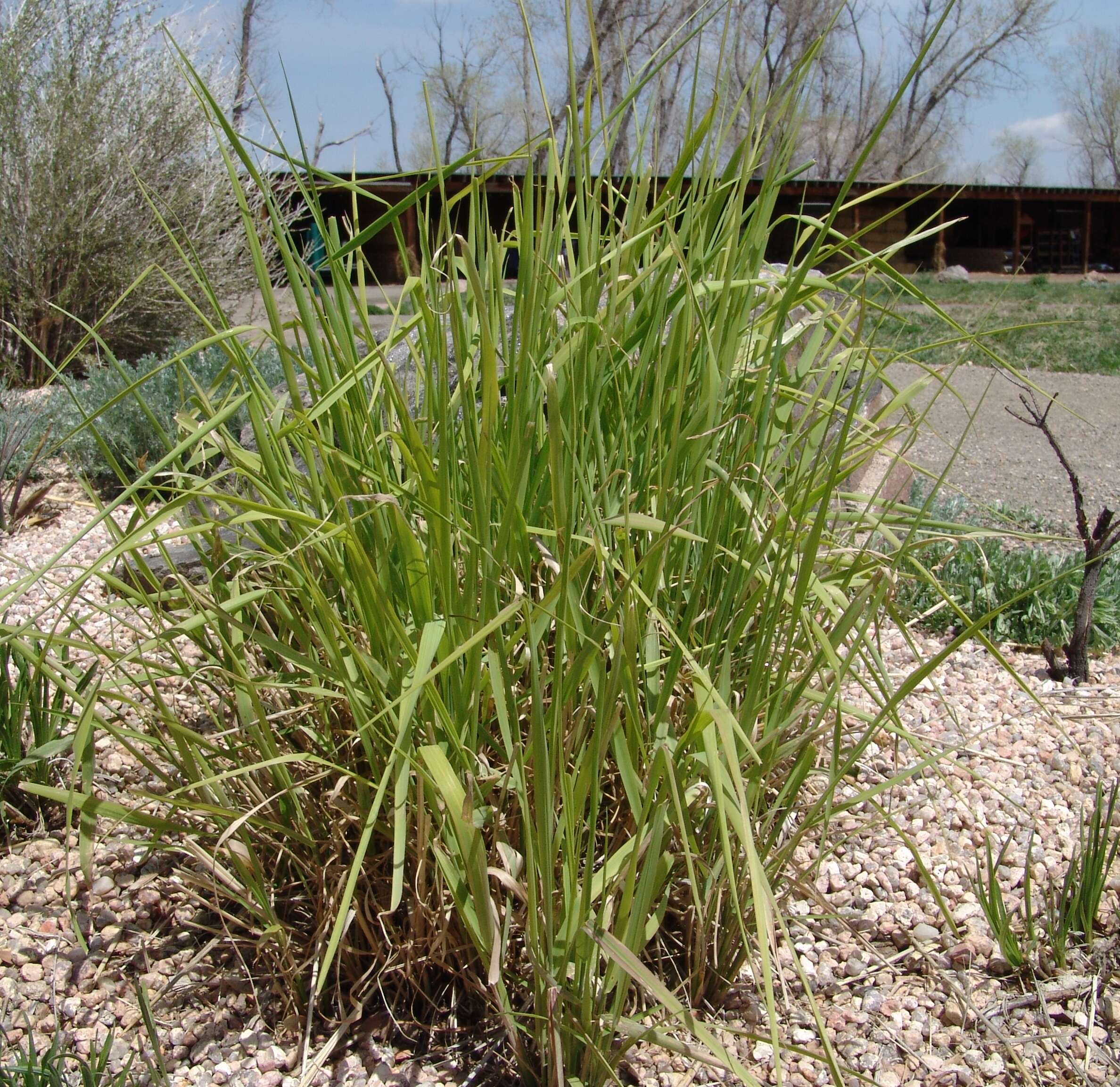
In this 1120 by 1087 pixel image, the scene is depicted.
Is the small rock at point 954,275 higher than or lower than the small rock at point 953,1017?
higher

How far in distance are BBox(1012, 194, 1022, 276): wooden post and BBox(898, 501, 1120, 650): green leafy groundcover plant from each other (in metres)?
23.1

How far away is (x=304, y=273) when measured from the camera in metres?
1.34

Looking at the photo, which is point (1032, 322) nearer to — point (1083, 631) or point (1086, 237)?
point (1083, 631)

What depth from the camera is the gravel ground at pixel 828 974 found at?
4.16 ft

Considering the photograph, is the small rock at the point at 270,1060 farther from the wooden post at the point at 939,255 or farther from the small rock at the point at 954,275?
the wooden post at the point at 939,255

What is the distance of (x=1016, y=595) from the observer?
267 cm

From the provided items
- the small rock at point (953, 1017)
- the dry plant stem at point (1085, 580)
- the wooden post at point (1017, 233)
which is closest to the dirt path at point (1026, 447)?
the dry plant stem at point (1085, 580)

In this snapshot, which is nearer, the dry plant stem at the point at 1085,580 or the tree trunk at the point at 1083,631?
the dry plant stem at the point at 1085,580

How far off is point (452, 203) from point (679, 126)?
26.5 metres

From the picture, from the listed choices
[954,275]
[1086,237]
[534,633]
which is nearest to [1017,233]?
[1086,237]

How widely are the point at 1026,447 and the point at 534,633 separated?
6.75 meters

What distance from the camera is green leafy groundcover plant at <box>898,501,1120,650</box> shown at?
2895 mm

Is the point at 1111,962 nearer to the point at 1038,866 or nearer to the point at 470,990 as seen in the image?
the point at 1038,866

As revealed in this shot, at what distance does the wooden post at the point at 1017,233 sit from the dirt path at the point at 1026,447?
17.2 metres
